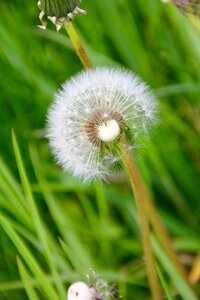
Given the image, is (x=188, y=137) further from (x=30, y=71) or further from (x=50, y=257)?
(x=50, y=257)

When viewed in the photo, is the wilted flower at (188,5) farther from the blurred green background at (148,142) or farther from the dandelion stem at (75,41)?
the blurred green background at (148,142)

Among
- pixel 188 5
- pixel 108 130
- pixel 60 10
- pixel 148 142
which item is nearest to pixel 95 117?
pixel 108 130

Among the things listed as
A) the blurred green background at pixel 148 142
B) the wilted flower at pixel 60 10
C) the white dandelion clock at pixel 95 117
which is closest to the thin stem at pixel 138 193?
the white dandelion clock at pixel 95 117

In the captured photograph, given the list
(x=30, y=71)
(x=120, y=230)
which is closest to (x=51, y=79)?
(x=30, y=71)

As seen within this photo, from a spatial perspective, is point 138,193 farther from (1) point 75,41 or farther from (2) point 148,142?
(2) point 148,142

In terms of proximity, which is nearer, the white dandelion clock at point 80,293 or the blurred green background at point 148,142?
the white dandelion clock at point 80,293

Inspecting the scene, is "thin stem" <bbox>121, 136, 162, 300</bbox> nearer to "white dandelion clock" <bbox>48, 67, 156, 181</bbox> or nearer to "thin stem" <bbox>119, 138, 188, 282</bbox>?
"white dandelion clock" <bbox>48, 67, 156, 181</bbox>

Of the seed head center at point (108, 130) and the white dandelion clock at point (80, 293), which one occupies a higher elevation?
the seed head center at point (108, 130)
